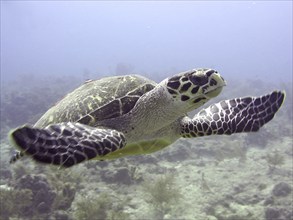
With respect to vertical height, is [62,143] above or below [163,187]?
above

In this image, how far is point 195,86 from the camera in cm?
404

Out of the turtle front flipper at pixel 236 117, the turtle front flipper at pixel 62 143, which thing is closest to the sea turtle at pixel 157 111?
the turtle front flipper at pixel 236 117

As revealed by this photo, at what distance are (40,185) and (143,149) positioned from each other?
347 cm

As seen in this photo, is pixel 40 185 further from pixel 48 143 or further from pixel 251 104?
pixel 251 104

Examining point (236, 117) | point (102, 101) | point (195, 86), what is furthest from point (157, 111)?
point (236, 117)

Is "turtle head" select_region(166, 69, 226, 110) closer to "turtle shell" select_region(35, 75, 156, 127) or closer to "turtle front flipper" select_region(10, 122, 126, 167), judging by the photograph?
"turtle shell" select_region(35, 75, 156, 127)

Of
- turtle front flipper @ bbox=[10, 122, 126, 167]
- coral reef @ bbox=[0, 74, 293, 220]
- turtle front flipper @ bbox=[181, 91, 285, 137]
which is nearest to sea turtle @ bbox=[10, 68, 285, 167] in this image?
turtle front flipper @ bbox=[181, 91, 285, 137]

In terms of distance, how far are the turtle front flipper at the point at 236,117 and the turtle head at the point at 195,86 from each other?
1.36 feet

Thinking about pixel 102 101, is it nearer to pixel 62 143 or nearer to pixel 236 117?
pixel 62 143

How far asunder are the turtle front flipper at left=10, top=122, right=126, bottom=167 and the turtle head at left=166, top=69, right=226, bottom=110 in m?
1.21

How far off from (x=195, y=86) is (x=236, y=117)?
2.78 feet

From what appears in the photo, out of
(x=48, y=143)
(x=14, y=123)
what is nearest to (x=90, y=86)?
(x=48, y=143)

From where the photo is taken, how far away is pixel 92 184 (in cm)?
838

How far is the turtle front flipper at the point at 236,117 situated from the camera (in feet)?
14.1
